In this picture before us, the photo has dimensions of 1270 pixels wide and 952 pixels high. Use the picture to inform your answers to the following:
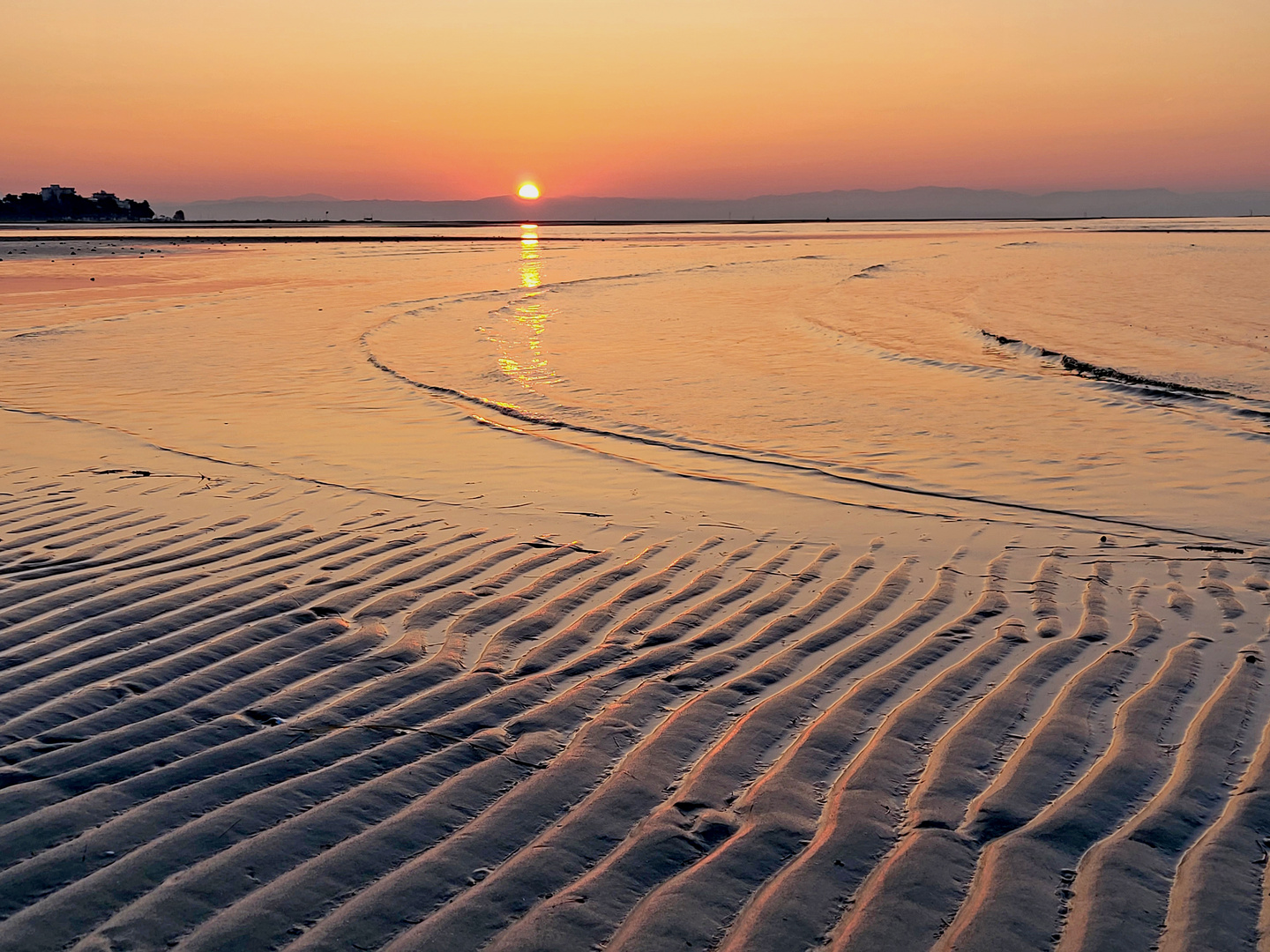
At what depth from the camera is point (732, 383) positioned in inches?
484

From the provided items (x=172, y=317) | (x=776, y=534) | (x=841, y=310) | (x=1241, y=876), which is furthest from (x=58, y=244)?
(x=1241, y=876)

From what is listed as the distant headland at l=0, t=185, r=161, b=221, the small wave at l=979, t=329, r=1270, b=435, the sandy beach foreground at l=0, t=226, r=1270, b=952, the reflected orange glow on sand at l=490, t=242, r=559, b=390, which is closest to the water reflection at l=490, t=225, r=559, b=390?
the reflected orange glow on sand at l=490, t=242, r=559, b=390

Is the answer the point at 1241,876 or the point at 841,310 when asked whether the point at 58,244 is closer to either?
the point at 841,310

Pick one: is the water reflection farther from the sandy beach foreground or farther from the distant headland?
the distant headland

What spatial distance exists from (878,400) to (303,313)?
13816 mm

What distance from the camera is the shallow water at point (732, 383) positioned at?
7.98 meters

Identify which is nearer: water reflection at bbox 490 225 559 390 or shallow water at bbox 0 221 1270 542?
shallow water at bbox 0 221 1270 542

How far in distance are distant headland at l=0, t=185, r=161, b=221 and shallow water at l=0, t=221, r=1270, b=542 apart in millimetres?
136890

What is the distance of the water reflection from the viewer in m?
13.1

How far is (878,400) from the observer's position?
1111 centimetres

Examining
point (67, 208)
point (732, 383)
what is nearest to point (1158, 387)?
point (732, 383)

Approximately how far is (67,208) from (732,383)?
16434 cm

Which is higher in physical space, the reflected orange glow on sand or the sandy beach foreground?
the reflected orange glow on sand

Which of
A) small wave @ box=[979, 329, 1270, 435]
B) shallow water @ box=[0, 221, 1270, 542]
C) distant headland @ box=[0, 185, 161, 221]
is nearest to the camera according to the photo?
shallow water @ box=[0, 221, 1270, 542]
